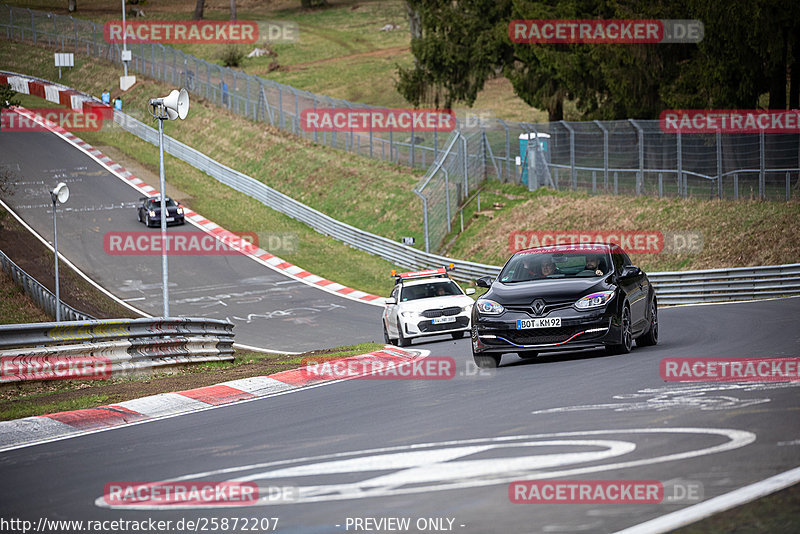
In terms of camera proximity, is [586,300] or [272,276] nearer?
[586,300]

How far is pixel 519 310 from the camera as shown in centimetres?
1363

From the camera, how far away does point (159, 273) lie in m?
40.1

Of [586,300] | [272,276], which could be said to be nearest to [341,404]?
[586,300]

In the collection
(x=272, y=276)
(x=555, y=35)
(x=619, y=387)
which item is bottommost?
(x=272, y=276)

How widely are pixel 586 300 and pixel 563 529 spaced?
27.2ft

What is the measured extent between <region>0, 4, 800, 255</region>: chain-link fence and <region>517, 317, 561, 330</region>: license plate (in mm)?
18801

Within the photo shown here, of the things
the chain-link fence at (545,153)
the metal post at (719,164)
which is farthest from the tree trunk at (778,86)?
the metal post at (719,164)

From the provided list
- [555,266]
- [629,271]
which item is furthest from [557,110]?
[555,266]

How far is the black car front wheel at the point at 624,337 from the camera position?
547 inches

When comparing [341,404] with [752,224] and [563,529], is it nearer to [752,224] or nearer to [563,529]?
[563,529]

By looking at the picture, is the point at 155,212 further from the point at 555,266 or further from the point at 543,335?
the point at 543,335

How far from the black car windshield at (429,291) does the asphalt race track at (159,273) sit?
10.5 feet

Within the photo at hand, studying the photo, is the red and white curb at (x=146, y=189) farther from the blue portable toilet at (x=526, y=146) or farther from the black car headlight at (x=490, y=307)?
the black car headlight at (x=490, y=307)

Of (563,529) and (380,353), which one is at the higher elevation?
(563,529)
